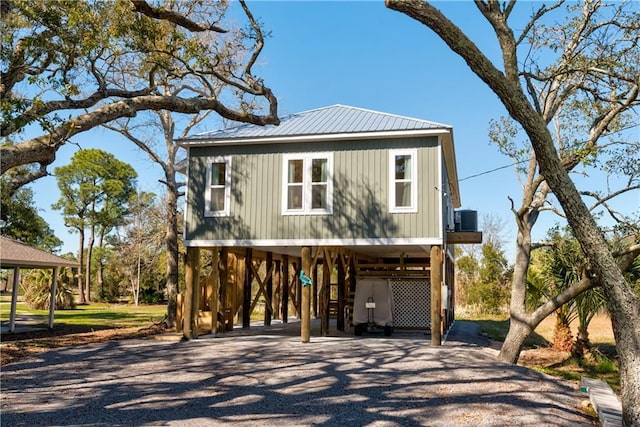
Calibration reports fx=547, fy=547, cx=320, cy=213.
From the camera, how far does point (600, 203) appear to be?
11.7 m

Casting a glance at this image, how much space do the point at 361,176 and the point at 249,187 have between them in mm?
3076

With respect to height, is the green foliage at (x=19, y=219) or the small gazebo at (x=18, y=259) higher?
the green foliage at (x=19, y=219)

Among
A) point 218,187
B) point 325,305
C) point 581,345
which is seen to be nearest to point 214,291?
point 218,187

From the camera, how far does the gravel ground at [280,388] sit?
734cm

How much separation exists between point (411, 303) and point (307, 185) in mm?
5690

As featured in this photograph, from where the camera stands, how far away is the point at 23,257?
57.6 ft

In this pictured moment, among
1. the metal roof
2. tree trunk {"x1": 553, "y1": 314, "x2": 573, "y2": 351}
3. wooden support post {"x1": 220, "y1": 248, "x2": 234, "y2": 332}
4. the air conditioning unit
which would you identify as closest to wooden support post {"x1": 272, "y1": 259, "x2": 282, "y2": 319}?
wooden support post {"x1": 220, "y1": 248, "x2": 234, "y2": 332}

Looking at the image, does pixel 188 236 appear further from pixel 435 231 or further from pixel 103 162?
pixel 103 162

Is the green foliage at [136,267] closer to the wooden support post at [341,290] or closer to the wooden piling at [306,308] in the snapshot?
the wooden support post at [341,290]

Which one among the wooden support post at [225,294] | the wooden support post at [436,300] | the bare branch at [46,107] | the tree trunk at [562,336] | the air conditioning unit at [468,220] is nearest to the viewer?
the bare branch at [46,107]

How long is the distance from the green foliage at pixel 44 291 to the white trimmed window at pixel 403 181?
933 inches

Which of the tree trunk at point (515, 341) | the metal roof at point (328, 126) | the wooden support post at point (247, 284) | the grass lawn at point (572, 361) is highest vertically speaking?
the metal roof at point (328, 126)

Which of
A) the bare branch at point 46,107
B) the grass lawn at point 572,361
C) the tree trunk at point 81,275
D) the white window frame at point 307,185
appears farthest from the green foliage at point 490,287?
the tree trunk at point 81,275

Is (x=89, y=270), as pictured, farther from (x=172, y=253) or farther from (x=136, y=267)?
(x=172, y=253)
